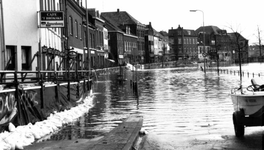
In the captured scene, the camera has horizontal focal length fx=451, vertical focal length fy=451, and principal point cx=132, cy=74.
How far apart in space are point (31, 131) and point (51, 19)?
11.0 m

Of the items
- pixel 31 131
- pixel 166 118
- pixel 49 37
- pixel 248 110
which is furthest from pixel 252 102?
pixel 49 37

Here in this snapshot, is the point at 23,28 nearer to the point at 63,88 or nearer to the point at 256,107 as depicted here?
the point at 63,88

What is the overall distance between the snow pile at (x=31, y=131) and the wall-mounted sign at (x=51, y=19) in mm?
5991

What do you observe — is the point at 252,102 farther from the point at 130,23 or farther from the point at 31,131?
the point at 130,23

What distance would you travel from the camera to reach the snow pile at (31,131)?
10148mm

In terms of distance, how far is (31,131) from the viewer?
468 inches

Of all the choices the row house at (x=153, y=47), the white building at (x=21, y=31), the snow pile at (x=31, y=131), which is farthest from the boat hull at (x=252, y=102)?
the row house at (x=153, y=47)

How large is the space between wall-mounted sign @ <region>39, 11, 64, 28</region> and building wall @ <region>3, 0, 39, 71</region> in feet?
4.53

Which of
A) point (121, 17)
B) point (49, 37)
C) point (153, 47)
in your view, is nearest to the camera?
point (49, 37)

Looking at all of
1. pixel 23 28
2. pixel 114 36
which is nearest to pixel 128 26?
pixel 114 36

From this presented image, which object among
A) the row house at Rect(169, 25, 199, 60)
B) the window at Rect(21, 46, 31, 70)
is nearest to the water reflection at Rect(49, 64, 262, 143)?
the window at Rect(21, 46, 31, 70)

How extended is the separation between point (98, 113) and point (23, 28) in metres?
7.15

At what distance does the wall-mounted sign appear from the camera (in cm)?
2117

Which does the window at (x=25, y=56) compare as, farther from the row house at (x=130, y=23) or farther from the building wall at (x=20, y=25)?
the row house at (x=130, y=23)
